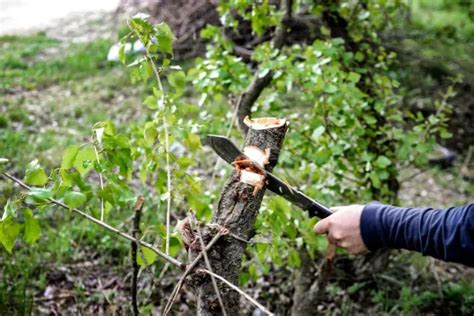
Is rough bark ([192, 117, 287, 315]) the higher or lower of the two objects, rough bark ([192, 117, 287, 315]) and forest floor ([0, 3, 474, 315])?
the higher

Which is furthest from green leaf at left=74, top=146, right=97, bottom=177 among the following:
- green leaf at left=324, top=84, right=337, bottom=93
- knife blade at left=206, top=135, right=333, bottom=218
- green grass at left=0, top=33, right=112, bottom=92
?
green grass at left=0, top=33, right=112, bottom=92

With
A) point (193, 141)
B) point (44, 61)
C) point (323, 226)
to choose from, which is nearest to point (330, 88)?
point (193, 141)

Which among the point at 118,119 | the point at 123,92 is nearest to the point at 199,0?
the point at 123,92

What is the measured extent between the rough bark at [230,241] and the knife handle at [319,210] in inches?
8.7

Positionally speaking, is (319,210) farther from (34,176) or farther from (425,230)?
(34,176)

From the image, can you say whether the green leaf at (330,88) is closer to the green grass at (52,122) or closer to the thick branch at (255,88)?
the thick branch at (255,88)

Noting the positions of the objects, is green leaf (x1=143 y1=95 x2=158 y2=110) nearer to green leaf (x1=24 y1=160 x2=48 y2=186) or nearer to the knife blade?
the knife blade

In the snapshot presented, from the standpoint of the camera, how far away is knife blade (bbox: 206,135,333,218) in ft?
5.48

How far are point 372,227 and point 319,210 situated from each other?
23cm

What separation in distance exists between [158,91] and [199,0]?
569 centimetres

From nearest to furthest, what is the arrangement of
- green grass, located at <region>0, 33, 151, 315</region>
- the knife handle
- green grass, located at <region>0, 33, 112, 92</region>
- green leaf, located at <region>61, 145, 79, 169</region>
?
1. green leaf, located at <region>61, 145, 79, 169</region>
2. the knife handle
3. green grass, located at <region>0, 33, 151, 315</region>
4. green grass, located at <region>0, 33, 112, 92</region>

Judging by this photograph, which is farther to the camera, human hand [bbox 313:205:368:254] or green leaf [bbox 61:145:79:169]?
human hand [bbox 313:205:368:254]

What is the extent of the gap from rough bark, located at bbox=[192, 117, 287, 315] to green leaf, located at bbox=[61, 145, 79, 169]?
0.50 m

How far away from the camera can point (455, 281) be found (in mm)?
3508
